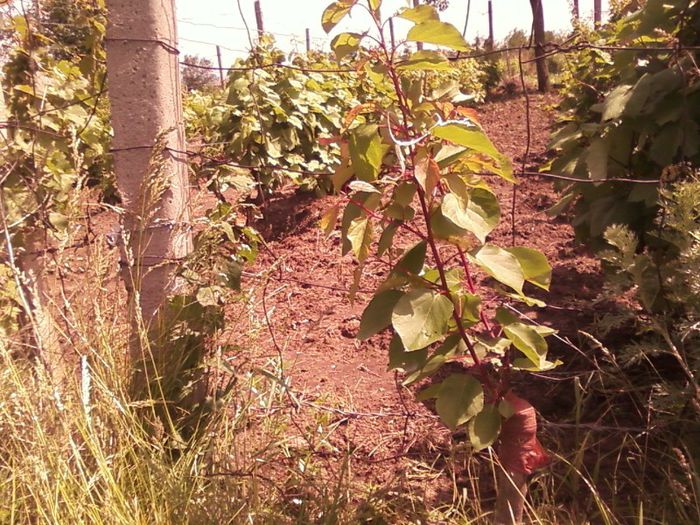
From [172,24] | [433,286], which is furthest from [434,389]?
[172,24]

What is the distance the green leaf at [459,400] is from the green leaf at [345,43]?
2.54 feet

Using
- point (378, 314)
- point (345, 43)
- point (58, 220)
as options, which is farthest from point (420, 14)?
point (58, 220)

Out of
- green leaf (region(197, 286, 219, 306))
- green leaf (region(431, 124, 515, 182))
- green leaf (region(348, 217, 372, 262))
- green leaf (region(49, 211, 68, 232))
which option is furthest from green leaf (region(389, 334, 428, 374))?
green leaf (region(49, 211, 68, 232))

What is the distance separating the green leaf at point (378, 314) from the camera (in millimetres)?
1461

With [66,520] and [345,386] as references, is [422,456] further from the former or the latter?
[66,520]

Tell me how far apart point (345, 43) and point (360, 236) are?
0.43m

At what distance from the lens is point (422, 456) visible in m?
2.05

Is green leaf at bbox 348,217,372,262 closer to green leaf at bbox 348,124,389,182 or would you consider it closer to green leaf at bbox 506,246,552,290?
green leaf at bbox 348,124,389,182

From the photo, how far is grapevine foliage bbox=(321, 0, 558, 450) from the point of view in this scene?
1.33 metres

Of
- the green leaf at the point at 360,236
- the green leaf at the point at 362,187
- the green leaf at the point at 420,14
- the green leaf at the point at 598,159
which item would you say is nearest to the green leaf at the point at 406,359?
the green leaf at the point at 360,236

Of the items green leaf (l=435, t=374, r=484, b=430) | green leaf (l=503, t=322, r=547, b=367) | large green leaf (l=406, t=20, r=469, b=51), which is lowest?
green leaf (l=435, t=374, r=484, b=430)

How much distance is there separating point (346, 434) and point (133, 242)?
95cm

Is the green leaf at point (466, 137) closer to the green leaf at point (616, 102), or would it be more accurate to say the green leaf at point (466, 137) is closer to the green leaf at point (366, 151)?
the green leaf at point (366, 151)

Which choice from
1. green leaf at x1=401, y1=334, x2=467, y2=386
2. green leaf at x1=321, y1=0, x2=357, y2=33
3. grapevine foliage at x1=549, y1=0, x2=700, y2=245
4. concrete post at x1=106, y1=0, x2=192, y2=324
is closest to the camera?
green leaf at x1=321, y1=0, x2=357, y2=33
